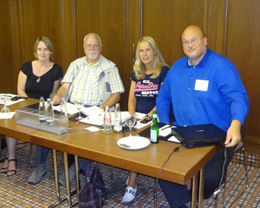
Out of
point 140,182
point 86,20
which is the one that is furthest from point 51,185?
point 86,20

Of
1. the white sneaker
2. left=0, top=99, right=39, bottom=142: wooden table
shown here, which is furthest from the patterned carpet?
left=0, top=99, right=39, bottom=142: wooden table

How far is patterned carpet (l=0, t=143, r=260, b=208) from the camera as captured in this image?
2.78 meters

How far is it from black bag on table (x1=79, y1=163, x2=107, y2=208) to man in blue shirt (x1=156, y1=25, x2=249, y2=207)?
1.80 feet

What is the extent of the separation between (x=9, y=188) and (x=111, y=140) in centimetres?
142

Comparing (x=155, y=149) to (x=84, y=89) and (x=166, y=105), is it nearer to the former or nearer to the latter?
(x=166, y=105)

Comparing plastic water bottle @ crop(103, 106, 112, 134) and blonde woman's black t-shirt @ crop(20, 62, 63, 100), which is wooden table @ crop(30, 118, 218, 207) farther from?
blonde woman's black t-shirt @ crop(20, 62, 63, 100)

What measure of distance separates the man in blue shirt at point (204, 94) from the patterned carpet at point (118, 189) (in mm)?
583

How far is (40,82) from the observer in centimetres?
367

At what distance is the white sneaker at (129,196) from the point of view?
275cm

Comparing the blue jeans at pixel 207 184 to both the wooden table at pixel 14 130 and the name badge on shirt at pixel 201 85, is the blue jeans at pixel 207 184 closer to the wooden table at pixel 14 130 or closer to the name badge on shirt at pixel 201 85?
the name badge on shirt at pixel 201 85

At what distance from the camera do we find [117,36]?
13.9ft

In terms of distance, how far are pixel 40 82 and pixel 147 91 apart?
1.28 meters

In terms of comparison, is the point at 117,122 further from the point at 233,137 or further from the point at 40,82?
the point at 40,82

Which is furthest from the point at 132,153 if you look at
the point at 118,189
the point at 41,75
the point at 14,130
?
the point at 41,75
